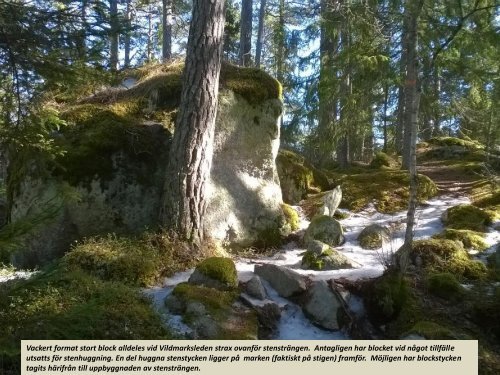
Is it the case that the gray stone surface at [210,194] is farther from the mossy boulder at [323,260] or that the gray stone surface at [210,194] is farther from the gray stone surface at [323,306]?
the gray stone surface at [323,306]

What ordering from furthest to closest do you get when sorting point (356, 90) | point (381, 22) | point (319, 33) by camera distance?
point (319, 33) < point (356, 90) < point (381, 22)

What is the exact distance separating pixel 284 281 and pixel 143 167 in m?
3.58

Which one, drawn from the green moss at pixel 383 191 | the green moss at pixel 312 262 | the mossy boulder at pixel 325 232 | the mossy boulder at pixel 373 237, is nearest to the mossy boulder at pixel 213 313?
the green moss at pixel 312 262

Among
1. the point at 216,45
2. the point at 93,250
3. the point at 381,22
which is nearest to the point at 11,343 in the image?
the point at 93,250

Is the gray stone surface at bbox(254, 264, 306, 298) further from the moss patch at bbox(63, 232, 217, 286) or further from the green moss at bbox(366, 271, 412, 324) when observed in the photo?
the moss patch at bbox(63, 232, 217, 286)

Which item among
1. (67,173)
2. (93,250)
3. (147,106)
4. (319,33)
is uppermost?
(319,33)

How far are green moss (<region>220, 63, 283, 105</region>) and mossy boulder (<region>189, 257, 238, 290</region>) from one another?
440 cm

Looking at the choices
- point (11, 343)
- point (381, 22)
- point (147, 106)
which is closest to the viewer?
point (11, 343)

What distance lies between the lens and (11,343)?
2738 millimetres

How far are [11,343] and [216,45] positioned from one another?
564 centimetres

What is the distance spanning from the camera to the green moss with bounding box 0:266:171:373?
3524mm

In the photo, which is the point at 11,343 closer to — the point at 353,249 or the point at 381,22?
the point at 353,249

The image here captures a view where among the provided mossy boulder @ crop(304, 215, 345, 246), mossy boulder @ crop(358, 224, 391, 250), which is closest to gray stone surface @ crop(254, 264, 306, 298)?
mossy boulder @ crop(304, 215, 345, 246)

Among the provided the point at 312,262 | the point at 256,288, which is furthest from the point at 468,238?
the point at 256,288
